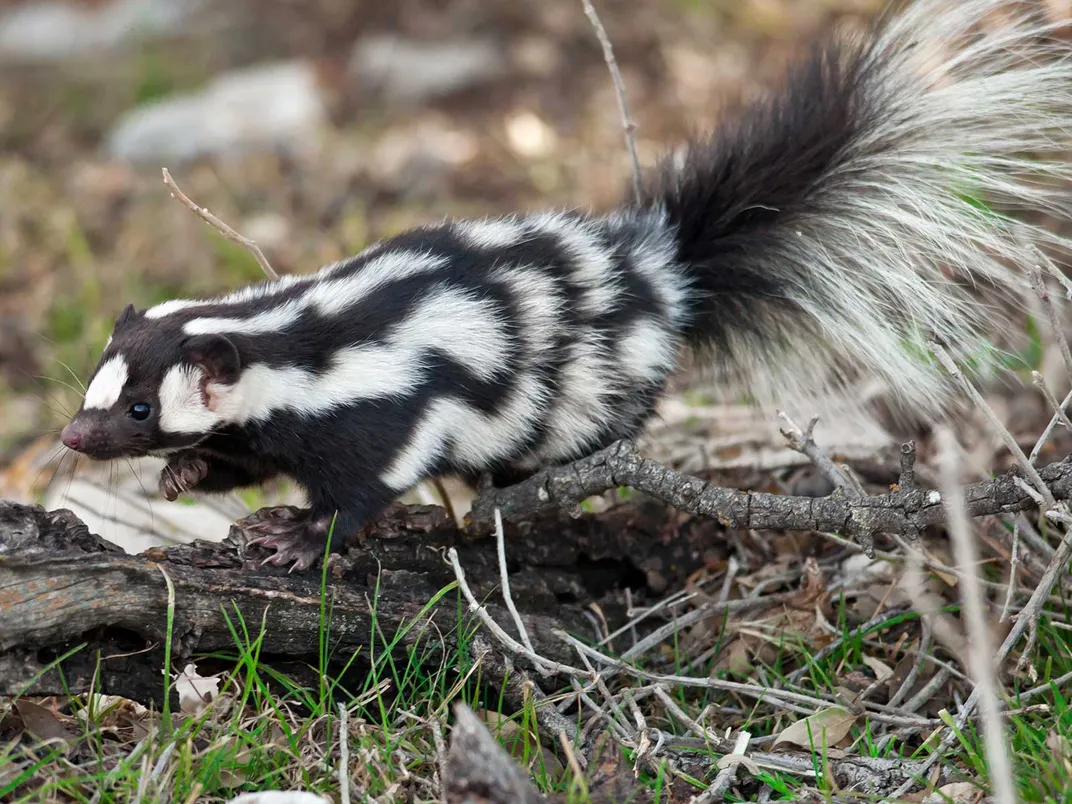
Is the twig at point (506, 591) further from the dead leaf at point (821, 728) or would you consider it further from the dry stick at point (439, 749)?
the dead leaf at point (821, 728)

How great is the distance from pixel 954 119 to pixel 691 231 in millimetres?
857

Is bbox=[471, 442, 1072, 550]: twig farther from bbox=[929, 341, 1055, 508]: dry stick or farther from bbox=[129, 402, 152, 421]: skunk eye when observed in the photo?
bbox=[129, 402, 152, 421]: skunk eye

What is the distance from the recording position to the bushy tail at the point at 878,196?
142 inches

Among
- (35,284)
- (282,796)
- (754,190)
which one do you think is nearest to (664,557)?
(754,190)

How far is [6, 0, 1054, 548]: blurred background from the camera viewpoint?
656 centimetres

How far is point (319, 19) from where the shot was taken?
9.27 metres

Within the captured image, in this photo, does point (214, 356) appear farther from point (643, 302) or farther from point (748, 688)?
point (748, 688)

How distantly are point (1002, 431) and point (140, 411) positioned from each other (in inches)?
86.0

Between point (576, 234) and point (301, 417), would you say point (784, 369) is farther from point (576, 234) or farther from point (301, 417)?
point (301, 417)

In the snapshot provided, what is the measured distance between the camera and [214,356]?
324 centimetres

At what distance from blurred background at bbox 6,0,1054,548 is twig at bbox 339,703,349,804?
322 centimetres

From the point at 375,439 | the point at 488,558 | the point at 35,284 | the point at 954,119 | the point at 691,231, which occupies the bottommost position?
the point at 35,284

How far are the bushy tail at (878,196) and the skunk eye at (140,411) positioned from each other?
1.67 metres

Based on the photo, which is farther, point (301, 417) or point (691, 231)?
point (691, 231)
